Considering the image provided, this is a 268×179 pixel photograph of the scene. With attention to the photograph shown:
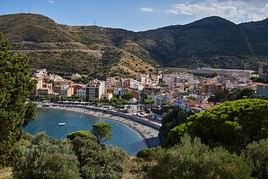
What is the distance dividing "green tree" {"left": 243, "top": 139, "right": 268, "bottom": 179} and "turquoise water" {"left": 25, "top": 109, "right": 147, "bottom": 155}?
2846 centimetres

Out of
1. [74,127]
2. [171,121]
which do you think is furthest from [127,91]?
[171,121]

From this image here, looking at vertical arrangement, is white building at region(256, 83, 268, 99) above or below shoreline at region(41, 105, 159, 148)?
above

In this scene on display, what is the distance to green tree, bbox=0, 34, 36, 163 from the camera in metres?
8.67

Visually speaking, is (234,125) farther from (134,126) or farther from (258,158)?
(134,126)

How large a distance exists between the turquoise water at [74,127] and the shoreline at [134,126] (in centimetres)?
57

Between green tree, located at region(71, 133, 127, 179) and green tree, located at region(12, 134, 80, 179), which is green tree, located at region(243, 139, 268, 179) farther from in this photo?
green tree, located at region(71, 133, 127, 179)

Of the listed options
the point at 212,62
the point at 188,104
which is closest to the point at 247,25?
the point at 212,62

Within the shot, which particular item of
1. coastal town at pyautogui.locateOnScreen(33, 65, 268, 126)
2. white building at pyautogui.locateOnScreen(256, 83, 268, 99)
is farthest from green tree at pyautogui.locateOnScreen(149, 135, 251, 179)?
coastal town at pyautogui.locateOnScreen(33, 65, 268, 126)

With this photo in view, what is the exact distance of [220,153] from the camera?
6.32 meters

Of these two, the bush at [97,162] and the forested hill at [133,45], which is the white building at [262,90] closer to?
the forested hill at [133,45]

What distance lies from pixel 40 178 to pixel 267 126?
6025mm

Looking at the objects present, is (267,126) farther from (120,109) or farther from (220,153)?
Answer: (120,109)

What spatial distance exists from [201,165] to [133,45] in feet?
334

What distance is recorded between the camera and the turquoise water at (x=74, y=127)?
39.8 meters
